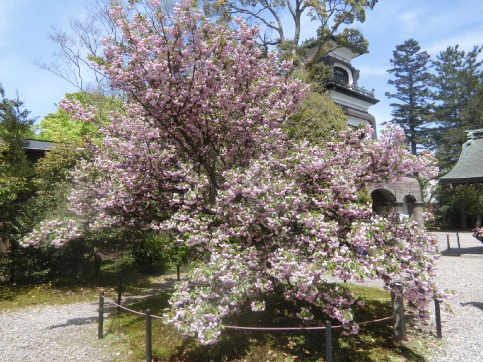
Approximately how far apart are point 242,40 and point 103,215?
4.91 metres

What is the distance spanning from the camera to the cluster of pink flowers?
5285 millimetres

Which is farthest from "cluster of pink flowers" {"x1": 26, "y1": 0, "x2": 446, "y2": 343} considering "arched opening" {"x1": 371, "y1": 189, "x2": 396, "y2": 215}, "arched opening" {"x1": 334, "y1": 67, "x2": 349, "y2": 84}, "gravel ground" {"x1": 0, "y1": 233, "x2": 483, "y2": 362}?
"arched opening" {"x1": 334, "y1": 67, "x2": 349, "y2": 84}

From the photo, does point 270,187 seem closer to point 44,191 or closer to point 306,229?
point 306,229

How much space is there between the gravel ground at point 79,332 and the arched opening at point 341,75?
897 inches

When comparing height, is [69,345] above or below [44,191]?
A: below

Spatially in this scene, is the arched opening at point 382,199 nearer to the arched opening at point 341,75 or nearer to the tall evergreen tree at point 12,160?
the arched opening at point 341,75

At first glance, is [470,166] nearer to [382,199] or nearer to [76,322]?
[382,199]

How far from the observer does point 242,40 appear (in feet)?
25.8

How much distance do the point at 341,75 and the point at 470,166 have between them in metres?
17.2

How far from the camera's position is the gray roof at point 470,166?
16.6 meters

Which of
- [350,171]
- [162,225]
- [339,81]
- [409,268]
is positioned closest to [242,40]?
[350,171]

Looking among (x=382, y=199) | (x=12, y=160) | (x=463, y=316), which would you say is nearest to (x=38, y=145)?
(x=12, y=160)

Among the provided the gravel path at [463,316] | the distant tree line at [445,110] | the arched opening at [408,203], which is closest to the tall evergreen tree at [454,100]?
the distant tree line at [445,110]

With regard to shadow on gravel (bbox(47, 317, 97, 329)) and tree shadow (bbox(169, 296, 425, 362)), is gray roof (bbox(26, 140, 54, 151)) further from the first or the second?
tree shadow (bbox(169, 296, 425, 362))
